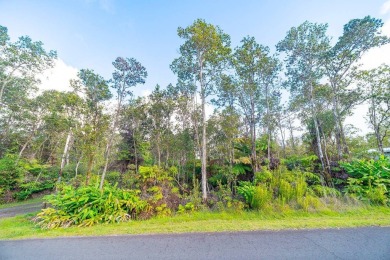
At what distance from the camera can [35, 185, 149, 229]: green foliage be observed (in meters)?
5.00

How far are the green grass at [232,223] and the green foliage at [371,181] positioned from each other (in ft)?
1.73

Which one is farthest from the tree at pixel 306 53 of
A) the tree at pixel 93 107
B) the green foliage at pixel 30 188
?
the green foliage at pixel 30 188

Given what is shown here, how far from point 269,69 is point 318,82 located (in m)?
4.63

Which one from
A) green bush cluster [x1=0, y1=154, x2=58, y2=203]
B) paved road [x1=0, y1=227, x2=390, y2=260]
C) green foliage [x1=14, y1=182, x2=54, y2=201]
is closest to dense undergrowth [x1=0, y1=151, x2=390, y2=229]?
paved road [x1=0, y1=227, x2=390, y2=260]

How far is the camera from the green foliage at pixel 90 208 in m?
5.00

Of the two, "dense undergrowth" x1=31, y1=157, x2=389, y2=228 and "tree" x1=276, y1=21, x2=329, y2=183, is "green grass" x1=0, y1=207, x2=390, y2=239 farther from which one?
"tree" x1=276, y1=21, x2=329, y2=183

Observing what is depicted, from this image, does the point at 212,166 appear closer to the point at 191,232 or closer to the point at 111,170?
the point at 191,232

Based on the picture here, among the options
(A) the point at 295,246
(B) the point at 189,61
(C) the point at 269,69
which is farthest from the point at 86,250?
(C) the point at 269,69

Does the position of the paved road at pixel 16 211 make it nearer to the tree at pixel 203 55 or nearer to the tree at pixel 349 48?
the tree at pixel 203 55

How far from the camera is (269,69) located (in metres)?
10.7

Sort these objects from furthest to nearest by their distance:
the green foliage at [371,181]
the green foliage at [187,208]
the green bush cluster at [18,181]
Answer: the green bush cluster at [18,181], the green foliage at [187,208], the green foliage at [371,181]

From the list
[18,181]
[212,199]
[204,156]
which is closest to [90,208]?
[212,199]

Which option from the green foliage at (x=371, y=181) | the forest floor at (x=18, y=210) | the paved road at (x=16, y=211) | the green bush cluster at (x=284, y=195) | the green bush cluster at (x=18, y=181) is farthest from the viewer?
the green bush cluster at (x=18, y=181)

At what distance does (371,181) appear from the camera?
6359 mm
